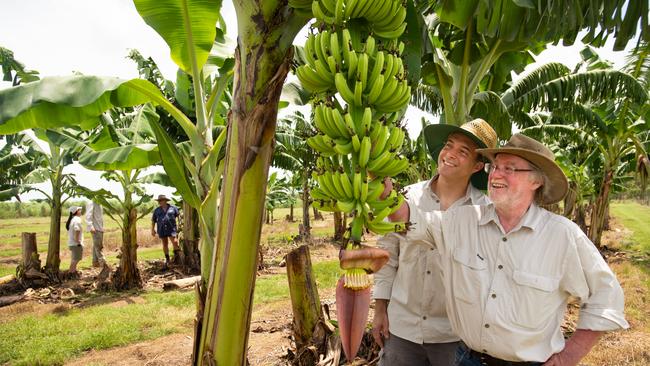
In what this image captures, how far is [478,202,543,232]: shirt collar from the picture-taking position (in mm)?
1628

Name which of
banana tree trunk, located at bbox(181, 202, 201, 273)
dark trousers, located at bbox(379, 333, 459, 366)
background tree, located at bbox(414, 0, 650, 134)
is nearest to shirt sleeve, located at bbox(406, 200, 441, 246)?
dark trousers, located at bbox(379, 333, 459, 366)

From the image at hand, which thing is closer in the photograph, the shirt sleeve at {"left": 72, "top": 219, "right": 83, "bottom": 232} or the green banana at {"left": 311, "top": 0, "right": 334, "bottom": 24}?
the green banana at {"left": 311, "top": 0, "right": 334, "bottom": 24}

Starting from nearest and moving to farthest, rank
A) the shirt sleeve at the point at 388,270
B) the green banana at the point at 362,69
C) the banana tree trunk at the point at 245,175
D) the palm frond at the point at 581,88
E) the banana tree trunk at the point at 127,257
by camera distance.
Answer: the green banana at the point at 362,69 → the banana tree trunk at the point at 245,175 → the shirt sleeve at the point at 388,270 → the palm frond at the point at 581,88 → the banana tree trunk at the point at 127,257

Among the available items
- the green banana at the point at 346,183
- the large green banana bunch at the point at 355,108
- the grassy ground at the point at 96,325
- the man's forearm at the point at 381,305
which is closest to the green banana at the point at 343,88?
the large green banana bunch at the point at 355,108

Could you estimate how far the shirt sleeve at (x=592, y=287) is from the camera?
151cm

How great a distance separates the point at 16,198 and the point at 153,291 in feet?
13.3

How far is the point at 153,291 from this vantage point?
292 inches

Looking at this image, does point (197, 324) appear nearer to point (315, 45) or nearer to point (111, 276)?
point (315, 45)

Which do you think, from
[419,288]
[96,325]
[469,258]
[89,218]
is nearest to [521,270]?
[469,258]

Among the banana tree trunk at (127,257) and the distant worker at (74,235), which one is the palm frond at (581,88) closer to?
the banana tree trunk at (127,257)

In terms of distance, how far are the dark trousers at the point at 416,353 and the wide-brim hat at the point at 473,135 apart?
0.81 metres

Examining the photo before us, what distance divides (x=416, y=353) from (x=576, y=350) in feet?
2.36

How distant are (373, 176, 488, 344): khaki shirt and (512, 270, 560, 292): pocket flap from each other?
18.8 inches

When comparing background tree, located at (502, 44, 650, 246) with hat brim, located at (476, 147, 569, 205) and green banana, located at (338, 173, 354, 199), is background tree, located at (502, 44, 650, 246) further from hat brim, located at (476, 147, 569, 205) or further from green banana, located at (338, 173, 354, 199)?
green banana, located at (338, 173, 354, 199)
